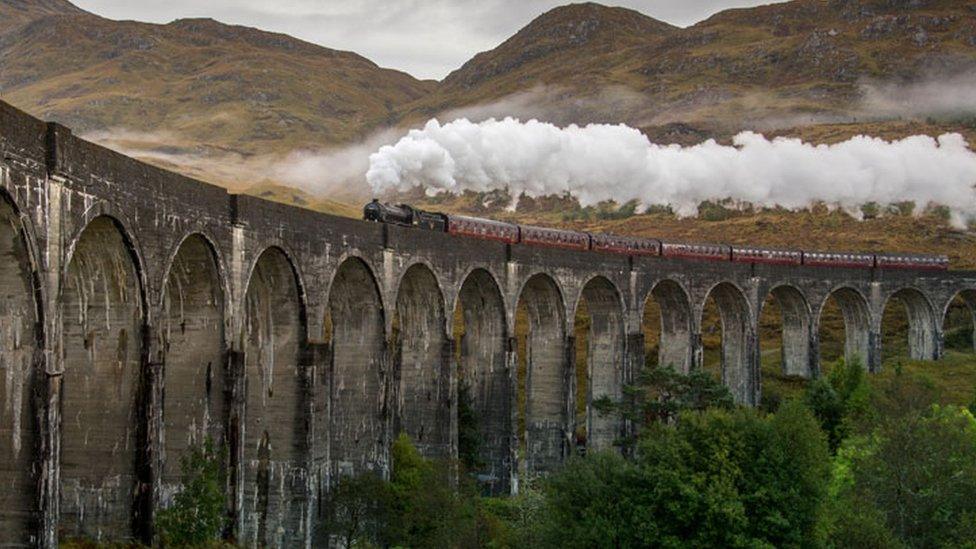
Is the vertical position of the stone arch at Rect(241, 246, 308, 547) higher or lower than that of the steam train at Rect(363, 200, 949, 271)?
lower

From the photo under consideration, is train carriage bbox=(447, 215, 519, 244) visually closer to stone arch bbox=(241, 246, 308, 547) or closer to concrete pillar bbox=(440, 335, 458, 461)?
concrete pillar bbox=(440, 335, 458, 461)

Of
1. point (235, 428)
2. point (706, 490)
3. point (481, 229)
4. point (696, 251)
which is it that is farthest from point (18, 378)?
point (696, 251)

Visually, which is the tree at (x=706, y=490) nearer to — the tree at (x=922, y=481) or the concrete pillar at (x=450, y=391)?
the tree at (x=922, y=481)

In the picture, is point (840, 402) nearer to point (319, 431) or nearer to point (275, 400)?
point (319, 431)

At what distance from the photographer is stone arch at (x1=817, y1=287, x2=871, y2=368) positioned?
67819 mm

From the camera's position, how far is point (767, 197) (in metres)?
112

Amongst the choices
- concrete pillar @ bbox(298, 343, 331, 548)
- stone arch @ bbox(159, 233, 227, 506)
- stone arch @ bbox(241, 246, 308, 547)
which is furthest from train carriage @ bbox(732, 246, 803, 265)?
stone arch @ bbox(159, 233, 227, 506)

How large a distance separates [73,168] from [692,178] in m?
88.3

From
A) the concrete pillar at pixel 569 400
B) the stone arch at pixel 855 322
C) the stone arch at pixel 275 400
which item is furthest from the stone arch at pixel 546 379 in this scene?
the stone arch at pixel 855 322

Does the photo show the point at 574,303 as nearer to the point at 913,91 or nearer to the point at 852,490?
the point at 852,490

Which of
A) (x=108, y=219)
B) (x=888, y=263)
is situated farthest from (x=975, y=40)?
(x=108, y=219)

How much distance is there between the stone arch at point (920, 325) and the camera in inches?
2817

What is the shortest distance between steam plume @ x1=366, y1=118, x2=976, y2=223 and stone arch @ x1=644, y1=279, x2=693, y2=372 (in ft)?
68.6

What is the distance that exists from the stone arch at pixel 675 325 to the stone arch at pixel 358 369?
24166 millimetres
